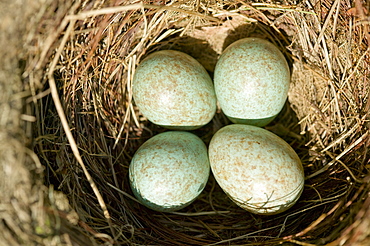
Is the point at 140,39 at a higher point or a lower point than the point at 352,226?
higher

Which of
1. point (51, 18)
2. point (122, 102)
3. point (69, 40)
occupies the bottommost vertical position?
point (122, 102)

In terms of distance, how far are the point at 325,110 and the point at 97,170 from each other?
1.05m

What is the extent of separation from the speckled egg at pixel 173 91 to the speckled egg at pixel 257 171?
190 millimetres

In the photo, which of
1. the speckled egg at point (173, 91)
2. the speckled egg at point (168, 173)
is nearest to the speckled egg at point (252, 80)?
the speckled egg at point (173, 91)

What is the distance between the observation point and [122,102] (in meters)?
1.65

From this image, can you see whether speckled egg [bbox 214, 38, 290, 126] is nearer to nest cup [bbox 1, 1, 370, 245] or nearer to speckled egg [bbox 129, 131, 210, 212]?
nest cup [bbox 1, 1, 370, 245]

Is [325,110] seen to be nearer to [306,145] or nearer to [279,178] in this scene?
[306,145]

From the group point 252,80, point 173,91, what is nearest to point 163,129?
point 173,91

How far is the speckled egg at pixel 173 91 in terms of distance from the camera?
1.43m

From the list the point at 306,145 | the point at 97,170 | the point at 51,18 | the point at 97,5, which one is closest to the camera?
the point at 51,18

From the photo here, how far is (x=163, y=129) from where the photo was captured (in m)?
1.70

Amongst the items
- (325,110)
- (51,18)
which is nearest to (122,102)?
(51,18)

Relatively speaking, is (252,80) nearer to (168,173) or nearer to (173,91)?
(173,91)

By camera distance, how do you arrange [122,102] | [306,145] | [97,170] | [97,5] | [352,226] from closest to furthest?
1. [352,226]
2. [97,5]
3. [97,170]
4. [306,145]
5. [122,102]
